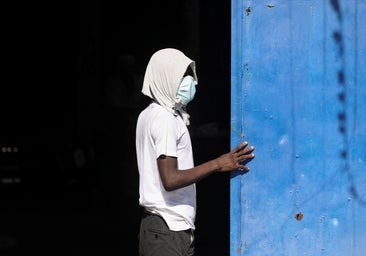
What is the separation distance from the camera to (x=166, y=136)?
278 centimetres

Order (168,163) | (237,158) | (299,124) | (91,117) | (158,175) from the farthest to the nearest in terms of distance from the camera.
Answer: (91,117), (299,124), (237,158), (158,175), (168,163)

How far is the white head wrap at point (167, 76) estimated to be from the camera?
282 centimetres

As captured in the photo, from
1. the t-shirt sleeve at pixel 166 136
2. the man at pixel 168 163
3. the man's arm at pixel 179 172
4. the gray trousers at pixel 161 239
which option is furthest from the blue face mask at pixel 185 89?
the gray trousers at pixel 161 239

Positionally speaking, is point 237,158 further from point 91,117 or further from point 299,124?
point 91,117

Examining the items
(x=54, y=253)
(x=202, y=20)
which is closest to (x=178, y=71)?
(x=54, y=253)

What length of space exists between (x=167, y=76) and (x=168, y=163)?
357 millimetres

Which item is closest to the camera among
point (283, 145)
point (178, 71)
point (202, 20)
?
point (178, 71)

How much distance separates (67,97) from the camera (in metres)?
10.1

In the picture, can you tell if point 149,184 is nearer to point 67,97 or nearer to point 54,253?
point 54,253

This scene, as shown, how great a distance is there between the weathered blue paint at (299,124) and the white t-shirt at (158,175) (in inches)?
12.4

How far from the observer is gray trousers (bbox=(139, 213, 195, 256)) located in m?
2.85

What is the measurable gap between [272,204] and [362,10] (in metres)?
0.99

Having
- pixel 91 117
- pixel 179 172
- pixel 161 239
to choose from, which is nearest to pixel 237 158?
pixel 179 172

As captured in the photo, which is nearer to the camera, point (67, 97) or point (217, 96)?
point (217, 96)
